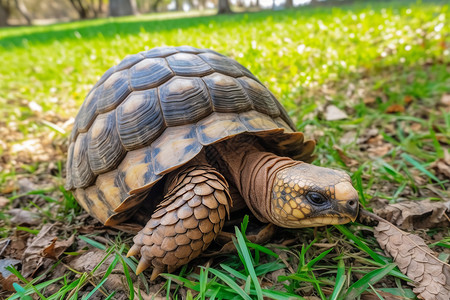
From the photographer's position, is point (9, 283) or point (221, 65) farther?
point (221, 65)

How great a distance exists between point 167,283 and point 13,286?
0.76 metres

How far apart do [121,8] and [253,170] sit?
30.3 metres

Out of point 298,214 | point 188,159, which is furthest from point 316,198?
point 188,159

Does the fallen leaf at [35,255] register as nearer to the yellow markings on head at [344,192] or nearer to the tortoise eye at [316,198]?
the tortoise eye at [316,198]

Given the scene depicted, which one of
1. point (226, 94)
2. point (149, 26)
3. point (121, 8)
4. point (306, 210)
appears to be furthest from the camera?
point (121, 8)

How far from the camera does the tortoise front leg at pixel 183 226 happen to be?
1.37m

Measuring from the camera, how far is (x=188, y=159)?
1.50m

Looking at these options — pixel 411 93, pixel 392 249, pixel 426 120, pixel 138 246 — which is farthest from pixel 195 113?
pixel 411 93

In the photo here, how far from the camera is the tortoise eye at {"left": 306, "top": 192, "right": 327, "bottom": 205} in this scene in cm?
136

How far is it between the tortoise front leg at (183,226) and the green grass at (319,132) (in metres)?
0.10

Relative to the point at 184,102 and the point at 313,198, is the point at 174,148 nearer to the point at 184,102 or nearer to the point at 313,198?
the point at 184,102

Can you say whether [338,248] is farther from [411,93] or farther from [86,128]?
[411,93]

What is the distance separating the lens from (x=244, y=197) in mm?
1691

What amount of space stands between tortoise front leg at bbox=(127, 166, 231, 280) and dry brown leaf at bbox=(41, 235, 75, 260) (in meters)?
0.55
